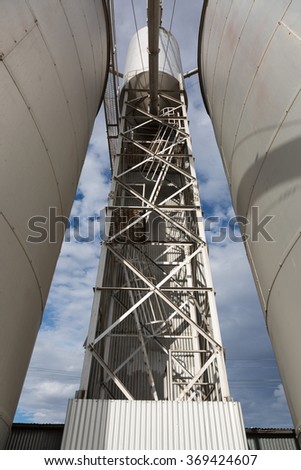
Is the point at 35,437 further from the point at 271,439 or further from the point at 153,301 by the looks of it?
the point at 271,439

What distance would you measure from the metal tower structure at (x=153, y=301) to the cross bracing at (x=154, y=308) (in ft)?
0.11

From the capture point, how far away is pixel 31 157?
5969mm

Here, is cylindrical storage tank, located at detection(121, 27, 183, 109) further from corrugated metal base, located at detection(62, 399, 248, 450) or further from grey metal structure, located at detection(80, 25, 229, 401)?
corrugated metal base, located at detection(62, 399, 248, 450)

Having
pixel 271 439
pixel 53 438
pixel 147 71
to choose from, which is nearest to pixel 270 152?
pixel 271 439

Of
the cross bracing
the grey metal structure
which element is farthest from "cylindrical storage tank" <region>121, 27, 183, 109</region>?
the cross bracing

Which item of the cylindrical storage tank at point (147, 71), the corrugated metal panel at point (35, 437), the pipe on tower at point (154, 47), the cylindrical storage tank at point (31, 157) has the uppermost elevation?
the cylindrical storage tank at point (147, 71)

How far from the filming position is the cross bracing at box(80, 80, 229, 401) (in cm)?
772

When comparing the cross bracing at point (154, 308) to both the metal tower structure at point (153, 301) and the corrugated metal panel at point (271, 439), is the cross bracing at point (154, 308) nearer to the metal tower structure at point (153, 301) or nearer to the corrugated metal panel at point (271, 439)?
the metal tower structure at point (153, 301)

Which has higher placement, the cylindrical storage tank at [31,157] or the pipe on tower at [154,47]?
the pipe on tower at [154,47]

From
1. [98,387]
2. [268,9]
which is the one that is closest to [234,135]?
[268,9]

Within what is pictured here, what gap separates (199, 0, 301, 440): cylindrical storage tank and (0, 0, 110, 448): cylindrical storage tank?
14.9 feet

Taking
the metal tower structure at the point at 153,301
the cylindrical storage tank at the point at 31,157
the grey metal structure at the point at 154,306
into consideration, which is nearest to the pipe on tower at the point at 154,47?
the metal tower structure at the point at 153,301

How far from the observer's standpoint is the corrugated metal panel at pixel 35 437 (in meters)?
9.39

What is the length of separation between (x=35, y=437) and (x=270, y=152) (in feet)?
34.9
